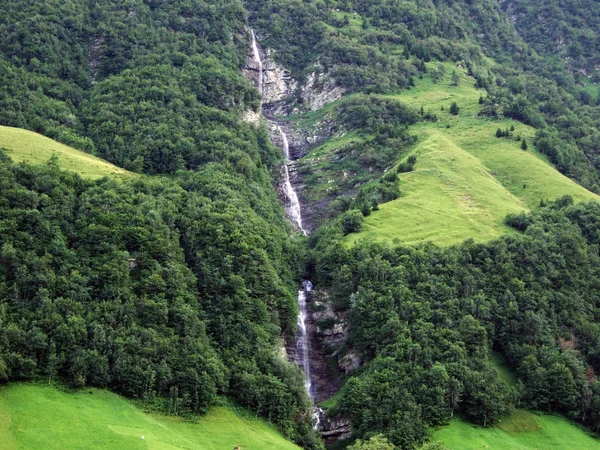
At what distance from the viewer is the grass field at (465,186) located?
141750 mm

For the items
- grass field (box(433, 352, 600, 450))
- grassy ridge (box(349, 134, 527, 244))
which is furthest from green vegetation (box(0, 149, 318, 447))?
grassy ridge (box(349, 134, 527, 244))

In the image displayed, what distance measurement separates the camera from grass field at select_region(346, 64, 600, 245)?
14175 centimetres

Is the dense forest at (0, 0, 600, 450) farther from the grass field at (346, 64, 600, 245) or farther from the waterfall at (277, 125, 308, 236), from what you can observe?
the waterfall at (277, 125, 308, 236)

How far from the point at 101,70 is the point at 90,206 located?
8728 centimetres

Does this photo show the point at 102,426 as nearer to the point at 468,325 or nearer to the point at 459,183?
the point at 468,325

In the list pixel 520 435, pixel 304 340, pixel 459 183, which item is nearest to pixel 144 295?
pixel 304 340

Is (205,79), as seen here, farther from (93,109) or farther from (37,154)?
(37,154)

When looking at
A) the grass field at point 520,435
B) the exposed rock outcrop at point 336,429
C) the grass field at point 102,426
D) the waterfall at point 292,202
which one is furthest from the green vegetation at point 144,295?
the waterfall at point 292,202

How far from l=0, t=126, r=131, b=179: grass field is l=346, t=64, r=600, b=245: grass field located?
1923 inches

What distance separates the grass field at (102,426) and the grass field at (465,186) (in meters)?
53.4

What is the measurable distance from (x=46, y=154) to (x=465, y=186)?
8829cm

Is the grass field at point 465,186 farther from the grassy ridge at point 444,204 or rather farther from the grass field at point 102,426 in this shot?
the grass field at point 102,426

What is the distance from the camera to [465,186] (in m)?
161

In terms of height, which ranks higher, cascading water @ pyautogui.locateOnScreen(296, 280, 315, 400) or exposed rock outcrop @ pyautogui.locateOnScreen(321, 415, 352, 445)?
cascading water @ pyautogui.locateOnScreen(296, 280, 315, 400)
